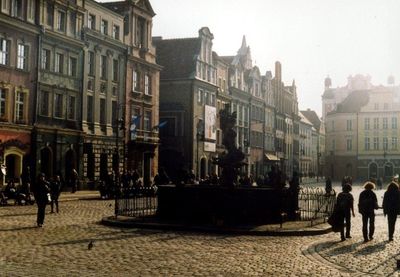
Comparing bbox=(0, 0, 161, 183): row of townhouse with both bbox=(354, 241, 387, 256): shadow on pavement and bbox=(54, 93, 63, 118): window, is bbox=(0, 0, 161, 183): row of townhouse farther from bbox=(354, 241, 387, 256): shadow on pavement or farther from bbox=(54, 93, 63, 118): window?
bbox=(354, 241, 387, 256): shadow on pavement

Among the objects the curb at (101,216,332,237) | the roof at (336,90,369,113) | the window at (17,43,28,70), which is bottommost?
the curb at (101,216,332,237)

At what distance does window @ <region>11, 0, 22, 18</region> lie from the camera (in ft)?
121

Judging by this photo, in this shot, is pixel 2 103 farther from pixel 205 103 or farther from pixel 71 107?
pixel 205 103

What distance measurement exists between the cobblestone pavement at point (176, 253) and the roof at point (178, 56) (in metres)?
40.8

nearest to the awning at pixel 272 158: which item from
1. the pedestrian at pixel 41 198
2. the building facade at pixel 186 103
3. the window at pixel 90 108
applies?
the building facade at pixel 186 103

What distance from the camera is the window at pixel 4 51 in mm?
36094

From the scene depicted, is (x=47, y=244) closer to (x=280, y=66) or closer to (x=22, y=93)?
(x=22, y=93)

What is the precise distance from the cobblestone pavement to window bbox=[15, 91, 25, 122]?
18.8 m

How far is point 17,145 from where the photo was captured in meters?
36.3

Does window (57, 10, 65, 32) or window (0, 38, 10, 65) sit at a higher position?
window (57, 10, 65, 32)

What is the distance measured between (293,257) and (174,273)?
142 inches

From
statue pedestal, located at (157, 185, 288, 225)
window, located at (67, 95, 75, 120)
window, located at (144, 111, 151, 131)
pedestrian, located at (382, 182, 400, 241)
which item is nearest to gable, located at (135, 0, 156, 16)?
window, located at (144, 111, 151, 131)

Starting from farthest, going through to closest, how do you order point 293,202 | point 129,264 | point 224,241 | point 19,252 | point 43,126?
point 43,126
point 293,202
point 224,241
point 19,252
point 129,264

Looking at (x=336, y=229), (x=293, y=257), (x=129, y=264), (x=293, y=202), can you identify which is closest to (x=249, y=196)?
(x=293, y=202)
